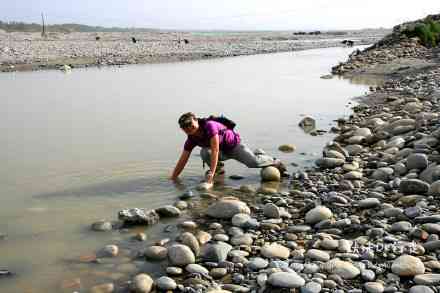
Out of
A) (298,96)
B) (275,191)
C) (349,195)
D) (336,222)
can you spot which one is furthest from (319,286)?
(298,96)

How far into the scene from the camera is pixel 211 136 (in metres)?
6.95

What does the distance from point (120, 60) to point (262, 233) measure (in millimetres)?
27206

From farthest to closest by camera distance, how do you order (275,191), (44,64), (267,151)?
(44,64) < (267,151) < (275,191)

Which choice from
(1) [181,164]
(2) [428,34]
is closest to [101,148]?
(1) [181,164]

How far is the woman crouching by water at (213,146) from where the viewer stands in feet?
22.8

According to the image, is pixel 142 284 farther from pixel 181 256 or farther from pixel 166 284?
pixel 181 256

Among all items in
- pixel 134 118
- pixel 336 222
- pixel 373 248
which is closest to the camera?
pixel 373 248

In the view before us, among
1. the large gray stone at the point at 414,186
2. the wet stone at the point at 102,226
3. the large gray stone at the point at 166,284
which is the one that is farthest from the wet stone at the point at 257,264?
the large gray stone at the point at 414,186

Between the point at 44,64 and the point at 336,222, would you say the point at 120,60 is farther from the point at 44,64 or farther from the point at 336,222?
the point at 336,222

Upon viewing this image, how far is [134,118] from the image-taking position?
1205cm

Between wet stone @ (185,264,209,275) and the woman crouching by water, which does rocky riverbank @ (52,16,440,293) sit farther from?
the woman crouching by water

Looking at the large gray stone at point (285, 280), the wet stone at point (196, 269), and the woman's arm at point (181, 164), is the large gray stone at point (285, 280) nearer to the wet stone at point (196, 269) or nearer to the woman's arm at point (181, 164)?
the wet stone at point (196, 269)

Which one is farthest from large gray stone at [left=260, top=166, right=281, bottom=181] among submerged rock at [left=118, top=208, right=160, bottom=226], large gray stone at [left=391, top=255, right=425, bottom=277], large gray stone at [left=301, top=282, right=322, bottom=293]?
large gray stone at [left=301, top=282, right=322, bottom=293]

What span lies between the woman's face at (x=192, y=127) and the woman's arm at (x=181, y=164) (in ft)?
1.22
